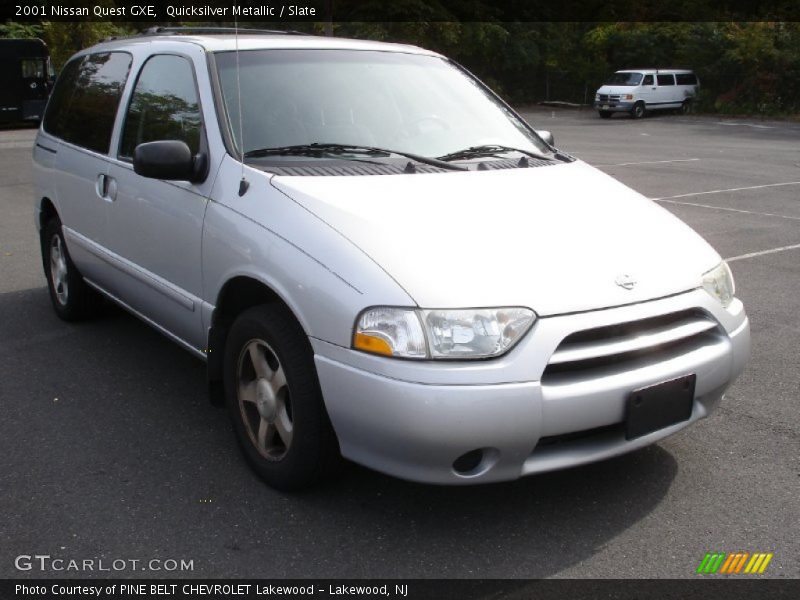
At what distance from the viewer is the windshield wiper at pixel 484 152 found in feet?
13.3

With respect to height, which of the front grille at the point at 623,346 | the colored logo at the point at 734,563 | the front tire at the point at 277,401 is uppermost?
the front grille at the point at 623,346

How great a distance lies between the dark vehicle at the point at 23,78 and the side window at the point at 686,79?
2486 centimetres

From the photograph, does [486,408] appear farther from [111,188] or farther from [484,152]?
[111,188]

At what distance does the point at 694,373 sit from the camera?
316cm

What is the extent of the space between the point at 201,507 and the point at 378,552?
76 centimetres

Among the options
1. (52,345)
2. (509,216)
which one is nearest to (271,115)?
(509,216)

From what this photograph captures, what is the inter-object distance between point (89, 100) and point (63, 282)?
1.27 m

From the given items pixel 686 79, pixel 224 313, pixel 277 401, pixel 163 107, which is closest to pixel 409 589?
pixel 277 401

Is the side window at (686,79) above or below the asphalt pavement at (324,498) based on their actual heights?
above

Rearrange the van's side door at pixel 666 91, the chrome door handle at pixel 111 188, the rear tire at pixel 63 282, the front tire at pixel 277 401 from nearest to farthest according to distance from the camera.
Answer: the front tire at pixel 277 401
the chrome door handle at pixel 111 188
the rear tire at pixel 63 282
the van's side door at pixel 666 91

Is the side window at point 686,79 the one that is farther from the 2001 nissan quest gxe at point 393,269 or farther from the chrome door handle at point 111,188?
the chrome door handle at point 111,188

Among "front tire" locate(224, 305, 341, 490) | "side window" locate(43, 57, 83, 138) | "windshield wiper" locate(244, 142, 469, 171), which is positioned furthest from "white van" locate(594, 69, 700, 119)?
"front tire" locate(224, 305, 341, 490)

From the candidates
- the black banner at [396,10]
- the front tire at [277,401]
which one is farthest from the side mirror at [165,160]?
the black banner at [396,10]

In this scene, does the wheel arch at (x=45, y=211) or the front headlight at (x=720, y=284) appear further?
the wheel arch at (x=45, y=211)
